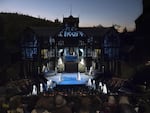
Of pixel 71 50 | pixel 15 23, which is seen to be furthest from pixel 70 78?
pixel 15 23

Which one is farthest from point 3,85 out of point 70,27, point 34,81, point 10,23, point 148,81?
point 148,81

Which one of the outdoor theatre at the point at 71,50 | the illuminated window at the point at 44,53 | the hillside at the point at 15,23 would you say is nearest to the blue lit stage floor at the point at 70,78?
the outdoor theatre at the point at 71,50

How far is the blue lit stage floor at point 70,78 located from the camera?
317cm

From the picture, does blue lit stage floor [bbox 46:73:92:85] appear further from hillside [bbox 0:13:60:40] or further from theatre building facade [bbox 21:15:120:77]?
hillside [bbox 0:13:60:40]

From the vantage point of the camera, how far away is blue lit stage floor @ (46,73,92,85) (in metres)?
3.17

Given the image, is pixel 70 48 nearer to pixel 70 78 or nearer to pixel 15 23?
pixel 70 78

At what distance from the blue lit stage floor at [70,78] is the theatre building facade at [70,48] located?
0.05 m

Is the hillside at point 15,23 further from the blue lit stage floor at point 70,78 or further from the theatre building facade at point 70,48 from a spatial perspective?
the blue lit stage floor at point 70,78

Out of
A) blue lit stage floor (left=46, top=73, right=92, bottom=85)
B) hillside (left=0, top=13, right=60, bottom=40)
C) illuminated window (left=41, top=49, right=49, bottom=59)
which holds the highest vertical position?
hillside (left=0, top=13, right=60, bottom=40)

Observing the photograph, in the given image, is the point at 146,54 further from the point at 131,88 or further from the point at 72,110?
the point at 72,110

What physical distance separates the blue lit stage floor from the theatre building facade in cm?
5

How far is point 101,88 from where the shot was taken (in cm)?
334

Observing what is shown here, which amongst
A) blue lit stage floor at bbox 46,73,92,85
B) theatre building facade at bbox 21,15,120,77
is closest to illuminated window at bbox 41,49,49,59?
theatre building facade at bbox 21,15,120,77

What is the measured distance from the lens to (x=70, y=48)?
125 inches
